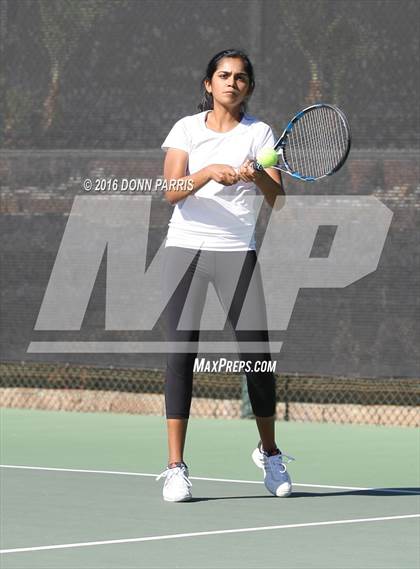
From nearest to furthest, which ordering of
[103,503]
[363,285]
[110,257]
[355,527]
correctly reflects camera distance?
1. [355,527]
2. [103,503]
3. [363,285]
4. [110,257]

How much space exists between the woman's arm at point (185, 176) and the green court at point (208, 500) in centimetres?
110

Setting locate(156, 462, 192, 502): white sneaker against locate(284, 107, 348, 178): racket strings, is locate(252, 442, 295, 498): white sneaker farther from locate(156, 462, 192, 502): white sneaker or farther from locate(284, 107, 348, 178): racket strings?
locate(284, 107, 348, 178): racket strings

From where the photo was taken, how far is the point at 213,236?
6191 millimetres

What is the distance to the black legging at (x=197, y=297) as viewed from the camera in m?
6.17

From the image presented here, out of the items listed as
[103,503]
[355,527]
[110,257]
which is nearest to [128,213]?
[110,257]

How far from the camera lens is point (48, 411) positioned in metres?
10.2

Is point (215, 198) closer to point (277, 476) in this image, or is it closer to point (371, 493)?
point (277, 476)

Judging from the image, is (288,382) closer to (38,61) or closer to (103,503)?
(38,61)

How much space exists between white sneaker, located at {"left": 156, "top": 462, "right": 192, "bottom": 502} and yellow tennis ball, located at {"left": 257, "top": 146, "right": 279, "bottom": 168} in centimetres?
111

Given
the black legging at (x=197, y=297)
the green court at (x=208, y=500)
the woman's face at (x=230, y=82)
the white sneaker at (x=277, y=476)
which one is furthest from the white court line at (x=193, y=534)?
the woman's face at (x=230, y=82)

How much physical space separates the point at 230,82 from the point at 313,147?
15.7 inches

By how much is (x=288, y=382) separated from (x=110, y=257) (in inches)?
48.7

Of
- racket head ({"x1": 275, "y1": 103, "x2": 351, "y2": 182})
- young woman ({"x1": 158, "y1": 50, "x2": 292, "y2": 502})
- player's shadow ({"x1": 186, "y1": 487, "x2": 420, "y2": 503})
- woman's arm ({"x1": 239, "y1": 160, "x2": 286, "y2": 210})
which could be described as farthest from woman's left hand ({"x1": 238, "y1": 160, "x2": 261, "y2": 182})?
player's shadow ({"x1": 186, "y1": 487, "x2": 420, "y2": 503})

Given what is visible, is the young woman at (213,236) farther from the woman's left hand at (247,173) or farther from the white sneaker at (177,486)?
the woman's left hand at (247,173)
